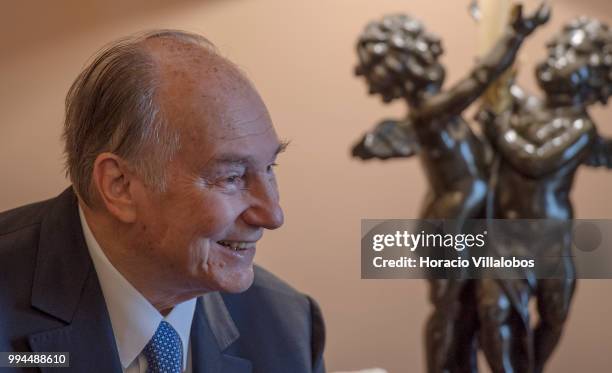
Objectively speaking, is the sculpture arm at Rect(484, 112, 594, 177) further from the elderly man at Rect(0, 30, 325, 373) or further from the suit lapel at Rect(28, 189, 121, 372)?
the suit lapel at Rect(28, 189, 121, 372)

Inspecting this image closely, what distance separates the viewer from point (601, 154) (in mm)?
1365

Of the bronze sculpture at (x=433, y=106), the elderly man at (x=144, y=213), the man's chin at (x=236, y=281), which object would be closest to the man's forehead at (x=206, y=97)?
the elderly man at (x=144, y=213)

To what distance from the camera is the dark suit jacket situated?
2.68 ft

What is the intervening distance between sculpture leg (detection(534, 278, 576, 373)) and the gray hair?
75cm

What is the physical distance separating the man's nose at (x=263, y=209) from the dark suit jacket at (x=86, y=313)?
0.45 ft

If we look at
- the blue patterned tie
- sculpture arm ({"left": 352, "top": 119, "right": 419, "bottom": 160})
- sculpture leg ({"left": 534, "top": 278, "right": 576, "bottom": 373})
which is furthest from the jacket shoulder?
sculpture leg ({"left": 534, "top": 278, "right": 576, "bottom": 373})

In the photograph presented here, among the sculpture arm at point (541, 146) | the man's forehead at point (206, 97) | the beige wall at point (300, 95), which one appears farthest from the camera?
the beige wall at point (300, 95)

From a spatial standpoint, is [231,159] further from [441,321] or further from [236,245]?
[441,321]

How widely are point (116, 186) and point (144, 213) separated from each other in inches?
1.3

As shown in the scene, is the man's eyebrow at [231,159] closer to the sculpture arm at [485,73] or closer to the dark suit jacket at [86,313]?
the dark suit jacket at [86,313]

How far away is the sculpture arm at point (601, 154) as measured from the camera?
4.46 feet

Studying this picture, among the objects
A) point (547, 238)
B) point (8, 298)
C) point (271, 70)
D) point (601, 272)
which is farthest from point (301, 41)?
point (8, 298)

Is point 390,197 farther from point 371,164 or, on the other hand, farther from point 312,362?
point 312,362

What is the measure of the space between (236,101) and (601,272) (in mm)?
890
